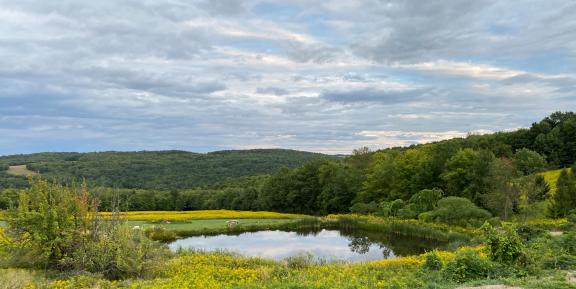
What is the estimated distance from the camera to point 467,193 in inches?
1893

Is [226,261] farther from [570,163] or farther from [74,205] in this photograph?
[570,163]

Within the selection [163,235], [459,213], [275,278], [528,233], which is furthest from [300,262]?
[459,213]

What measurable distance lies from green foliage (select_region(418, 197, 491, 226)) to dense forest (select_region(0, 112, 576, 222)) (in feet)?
0.29

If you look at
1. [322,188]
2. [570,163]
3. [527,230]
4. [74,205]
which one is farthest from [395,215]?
[570,163]

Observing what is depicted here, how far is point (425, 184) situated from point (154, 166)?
89.4 metres

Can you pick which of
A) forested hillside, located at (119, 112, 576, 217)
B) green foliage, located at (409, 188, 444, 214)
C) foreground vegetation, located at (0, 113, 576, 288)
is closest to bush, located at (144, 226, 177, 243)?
foreground vegetation, located at (0, 113, 576, 288)

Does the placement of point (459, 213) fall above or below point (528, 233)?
below

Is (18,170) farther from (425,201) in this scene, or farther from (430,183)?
(425,201)

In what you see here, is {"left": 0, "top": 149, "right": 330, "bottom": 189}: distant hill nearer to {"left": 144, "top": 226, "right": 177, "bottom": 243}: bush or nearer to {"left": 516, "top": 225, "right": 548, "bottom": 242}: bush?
{"left": 144, "top": 226, "right": 177, "bottom": 243}: bush

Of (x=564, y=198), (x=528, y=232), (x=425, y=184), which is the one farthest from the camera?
(x=425, y=184)

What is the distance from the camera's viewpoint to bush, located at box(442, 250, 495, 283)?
12.7 m

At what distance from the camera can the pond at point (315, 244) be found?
27.8 m

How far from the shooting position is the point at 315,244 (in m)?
32.6

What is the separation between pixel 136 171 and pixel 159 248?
104016 mm
